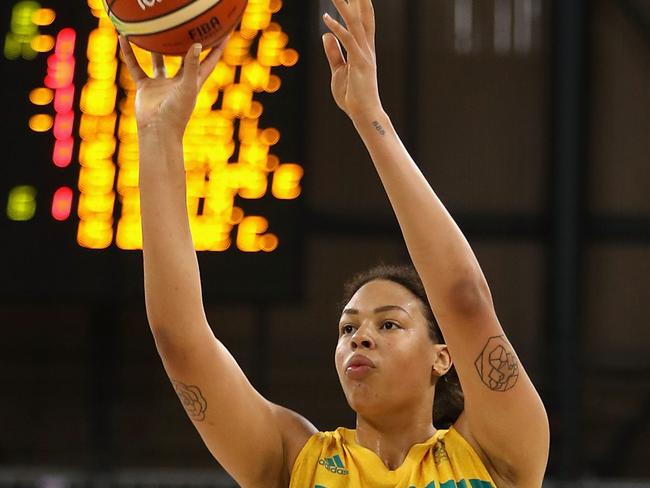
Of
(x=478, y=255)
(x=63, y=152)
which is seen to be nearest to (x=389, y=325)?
(x=63, y=152)

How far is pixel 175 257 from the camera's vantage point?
2.16 m

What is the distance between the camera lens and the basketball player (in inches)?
84.8

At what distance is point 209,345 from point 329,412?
423 cm

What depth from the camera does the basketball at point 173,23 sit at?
2.38m

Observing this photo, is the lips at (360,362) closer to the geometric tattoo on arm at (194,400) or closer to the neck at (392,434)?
the neck at (392,434)

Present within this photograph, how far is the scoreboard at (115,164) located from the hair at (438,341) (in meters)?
2.40

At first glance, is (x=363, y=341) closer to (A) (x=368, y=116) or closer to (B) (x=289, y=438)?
(B) (x=289, y=438)

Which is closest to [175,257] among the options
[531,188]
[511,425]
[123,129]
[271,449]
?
[271,449]

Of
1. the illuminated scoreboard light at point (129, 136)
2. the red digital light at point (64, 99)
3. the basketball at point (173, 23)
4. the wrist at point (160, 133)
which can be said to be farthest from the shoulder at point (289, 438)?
the red digital light at point (64, 99)

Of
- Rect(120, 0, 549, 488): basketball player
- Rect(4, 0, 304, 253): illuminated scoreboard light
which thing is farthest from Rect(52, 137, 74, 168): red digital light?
Rect(120, 0, 549, 488): basketball player

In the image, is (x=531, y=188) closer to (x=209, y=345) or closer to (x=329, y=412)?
(x=329, y=412)

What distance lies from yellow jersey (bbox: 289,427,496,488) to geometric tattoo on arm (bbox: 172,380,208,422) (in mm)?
215

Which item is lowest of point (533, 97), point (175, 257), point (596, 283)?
point (596, 283)

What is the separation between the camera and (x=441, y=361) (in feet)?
8.11
